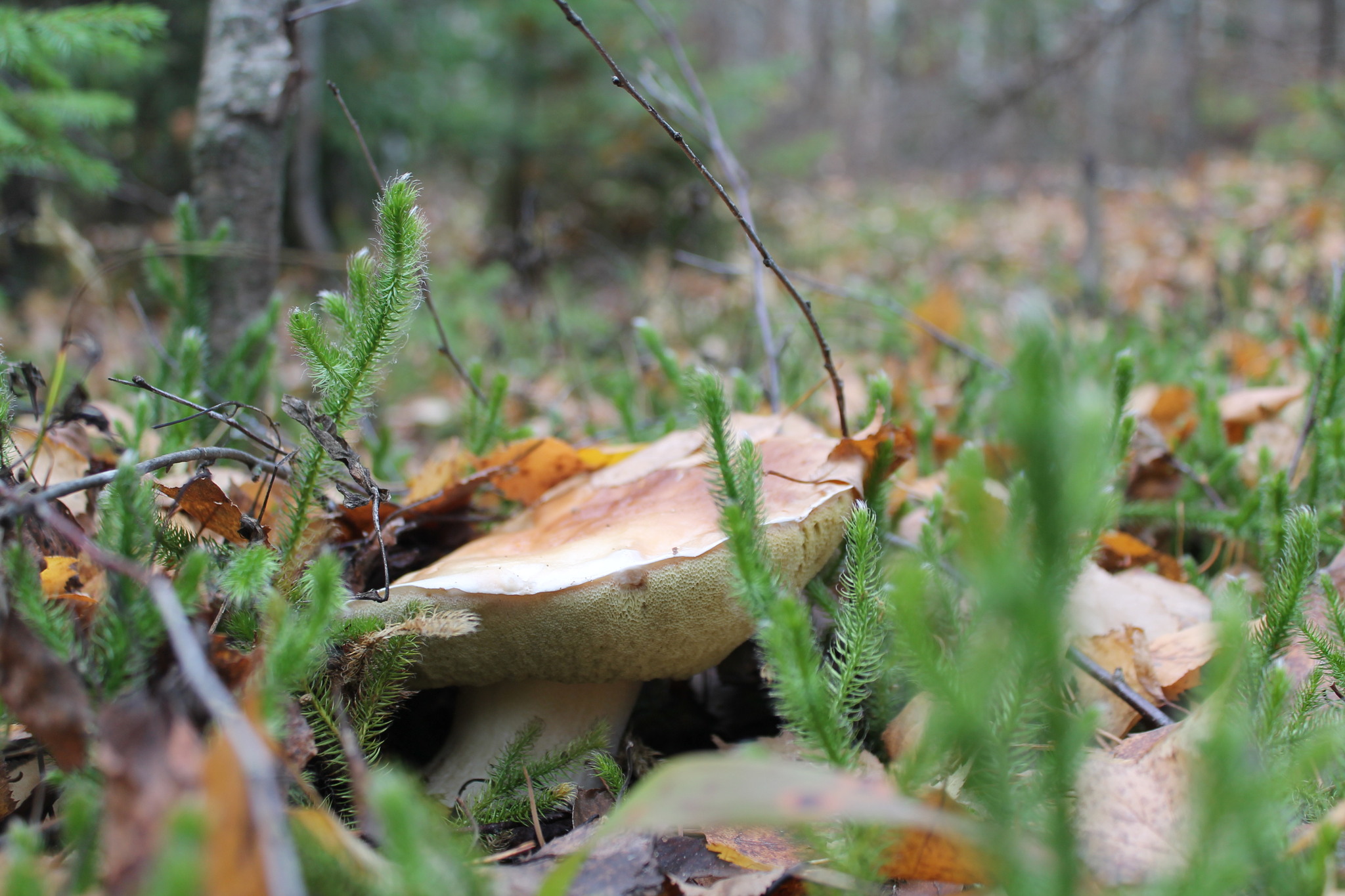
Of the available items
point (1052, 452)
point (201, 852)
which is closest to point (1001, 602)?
point (1052, 452)

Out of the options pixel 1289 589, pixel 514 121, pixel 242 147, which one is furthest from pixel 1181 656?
pixel 514 121

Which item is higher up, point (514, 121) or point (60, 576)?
point (514, 121)

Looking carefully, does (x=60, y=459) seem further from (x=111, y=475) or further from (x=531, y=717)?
(x=531, y=717)

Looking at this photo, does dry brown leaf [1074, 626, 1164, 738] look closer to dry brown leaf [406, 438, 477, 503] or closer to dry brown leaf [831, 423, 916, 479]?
dry brown leaf [831, 423, 916, 479]

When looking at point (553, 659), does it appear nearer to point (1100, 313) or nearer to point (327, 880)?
point (327, 880)

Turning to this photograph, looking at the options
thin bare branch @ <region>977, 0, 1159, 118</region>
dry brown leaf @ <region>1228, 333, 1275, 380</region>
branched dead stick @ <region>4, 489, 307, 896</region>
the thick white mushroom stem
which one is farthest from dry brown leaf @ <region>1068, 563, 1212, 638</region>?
thin bare branch @ <region>977, 0, 1159, 118</region>
